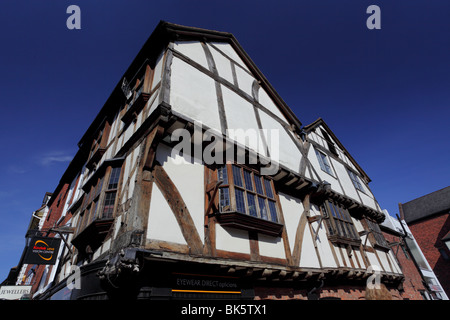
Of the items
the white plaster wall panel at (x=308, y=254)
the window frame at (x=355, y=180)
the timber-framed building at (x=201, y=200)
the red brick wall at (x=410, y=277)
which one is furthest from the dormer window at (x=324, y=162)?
the red brick wall at (x=410, y=277)

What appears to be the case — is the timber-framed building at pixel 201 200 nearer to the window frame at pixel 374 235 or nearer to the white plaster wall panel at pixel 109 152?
the white plaster wall panel at pixel 109 152

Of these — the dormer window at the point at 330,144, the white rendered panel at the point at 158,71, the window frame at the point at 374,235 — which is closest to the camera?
the white rendered panel at the point at 158,71

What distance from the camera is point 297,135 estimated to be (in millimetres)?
11820

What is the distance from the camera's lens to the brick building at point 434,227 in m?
22.9

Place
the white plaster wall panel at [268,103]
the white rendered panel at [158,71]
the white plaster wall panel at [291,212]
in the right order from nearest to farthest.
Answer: the white rendered panel at [158,71] < the white plaster wall panel at [291,212] < the white plaster wall panel at [268,103]

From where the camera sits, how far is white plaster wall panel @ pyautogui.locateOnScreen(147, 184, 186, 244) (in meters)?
4.86

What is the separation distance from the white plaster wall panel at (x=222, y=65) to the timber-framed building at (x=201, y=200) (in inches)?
2.3

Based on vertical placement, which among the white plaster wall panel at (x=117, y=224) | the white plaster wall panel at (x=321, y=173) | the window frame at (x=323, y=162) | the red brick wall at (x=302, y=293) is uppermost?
the window frame at (x=323, y=162)

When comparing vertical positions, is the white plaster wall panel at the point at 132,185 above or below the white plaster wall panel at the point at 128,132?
below

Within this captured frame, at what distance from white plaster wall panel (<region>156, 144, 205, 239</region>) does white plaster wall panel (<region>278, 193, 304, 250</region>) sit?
346 centimetres

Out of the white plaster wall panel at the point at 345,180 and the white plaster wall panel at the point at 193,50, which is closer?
the white plaster wall panel at the point at 193,50

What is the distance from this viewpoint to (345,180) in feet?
45.8

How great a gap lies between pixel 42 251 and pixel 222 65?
31.7 feet
